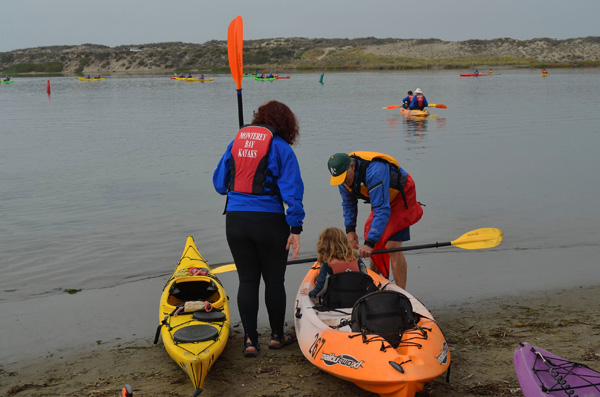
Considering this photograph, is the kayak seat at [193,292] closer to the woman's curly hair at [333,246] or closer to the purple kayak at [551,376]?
the woman's curly hair at [333,246]

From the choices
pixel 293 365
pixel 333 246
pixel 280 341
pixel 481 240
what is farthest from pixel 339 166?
pixel 481 240

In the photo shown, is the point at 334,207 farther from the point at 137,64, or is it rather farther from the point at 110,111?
the point at 137,64

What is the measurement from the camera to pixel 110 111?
28234mm

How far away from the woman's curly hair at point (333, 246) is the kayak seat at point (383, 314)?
731 mm

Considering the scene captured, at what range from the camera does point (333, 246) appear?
190 inches

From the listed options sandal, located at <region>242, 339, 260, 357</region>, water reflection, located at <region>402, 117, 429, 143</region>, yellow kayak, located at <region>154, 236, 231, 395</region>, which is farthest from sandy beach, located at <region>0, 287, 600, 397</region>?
water reflection, located at <region>402, 117, 429, 143</region>

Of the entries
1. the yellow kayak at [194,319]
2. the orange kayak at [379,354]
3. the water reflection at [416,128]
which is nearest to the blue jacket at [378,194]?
the orange kayak at [379,354]

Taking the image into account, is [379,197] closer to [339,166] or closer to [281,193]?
[339,166]

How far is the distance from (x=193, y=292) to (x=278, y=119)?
2034mm

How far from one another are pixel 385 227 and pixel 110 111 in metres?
25.3

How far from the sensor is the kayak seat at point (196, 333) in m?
4.29

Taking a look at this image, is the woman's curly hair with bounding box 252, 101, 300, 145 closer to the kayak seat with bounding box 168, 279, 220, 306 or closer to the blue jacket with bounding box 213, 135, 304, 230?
the blue jacket with bounding box 213, 135, 304, 230

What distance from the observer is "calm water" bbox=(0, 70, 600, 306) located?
7.09 meters

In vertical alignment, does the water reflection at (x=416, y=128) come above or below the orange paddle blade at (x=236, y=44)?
below
